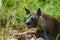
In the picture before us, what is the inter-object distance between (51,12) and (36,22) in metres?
2.89

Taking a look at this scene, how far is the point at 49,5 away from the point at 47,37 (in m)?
3.66

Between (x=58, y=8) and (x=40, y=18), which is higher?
(x=40, y=18)

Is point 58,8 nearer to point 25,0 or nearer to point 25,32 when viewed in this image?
point 25,0

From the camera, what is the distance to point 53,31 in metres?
7.17

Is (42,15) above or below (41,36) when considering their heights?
above

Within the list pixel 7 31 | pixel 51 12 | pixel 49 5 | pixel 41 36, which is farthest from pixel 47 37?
pixel 49 5

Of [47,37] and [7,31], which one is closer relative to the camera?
[7,31]

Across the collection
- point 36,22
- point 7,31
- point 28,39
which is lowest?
point 28,39

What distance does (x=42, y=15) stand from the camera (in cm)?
712

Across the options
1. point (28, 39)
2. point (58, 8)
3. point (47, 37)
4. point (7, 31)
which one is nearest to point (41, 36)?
point (47, 37)

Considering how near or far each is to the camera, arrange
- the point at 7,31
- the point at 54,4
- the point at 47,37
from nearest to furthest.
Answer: the point at 7,31
the point at 47,37
the point at 54,4

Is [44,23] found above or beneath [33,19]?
beneath

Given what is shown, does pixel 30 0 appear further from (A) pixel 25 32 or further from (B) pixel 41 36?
(B) pixel 41 36

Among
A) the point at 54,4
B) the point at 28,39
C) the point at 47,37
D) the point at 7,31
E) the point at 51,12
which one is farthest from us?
the point at 54,4
